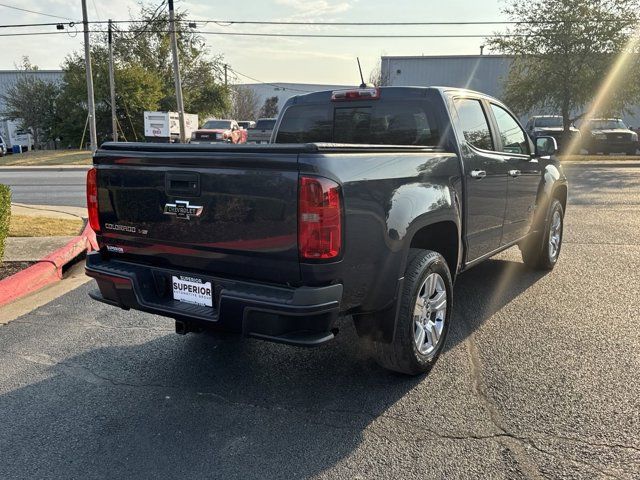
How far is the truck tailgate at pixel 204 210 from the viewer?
9.39 ft

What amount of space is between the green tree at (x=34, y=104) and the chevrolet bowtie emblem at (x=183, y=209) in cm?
3940

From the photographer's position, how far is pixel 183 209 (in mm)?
3189

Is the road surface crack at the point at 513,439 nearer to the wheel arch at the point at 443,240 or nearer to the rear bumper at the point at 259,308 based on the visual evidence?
the wheel arch at the point at 443,240

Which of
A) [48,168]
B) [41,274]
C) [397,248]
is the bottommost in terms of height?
[48,168]

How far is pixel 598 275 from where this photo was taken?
607 cm

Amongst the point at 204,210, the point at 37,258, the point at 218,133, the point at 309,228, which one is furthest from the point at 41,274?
the point at 218,133

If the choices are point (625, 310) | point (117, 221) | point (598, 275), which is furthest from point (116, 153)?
point (598, 275)

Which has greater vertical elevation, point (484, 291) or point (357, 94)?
point (357, 94)

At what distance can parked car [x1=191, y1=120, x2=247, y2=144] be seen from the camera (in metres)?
27.6

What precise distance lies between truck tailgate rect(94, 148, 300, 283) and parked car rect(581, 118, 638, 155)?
1076 inches

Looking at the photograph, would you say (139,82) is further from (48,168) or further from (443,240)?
(443,240)

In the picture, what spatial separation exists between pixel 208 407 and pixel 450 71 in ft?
140

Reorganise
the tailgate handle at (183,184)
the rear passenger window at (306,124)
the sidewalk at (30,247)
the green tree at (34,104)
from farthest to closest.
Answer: the green tree at (34,104) → the sidewalk at (30,247) → the rear passenger window at (306,124) → the tailgate handle at (183,184)

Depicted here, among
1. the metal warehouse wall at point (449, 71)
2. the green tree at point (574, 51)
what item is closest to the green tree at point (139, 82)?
the metal warehouse wall at point (449, 71)
